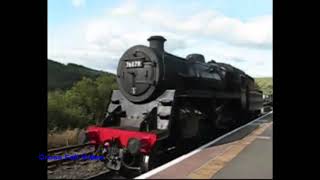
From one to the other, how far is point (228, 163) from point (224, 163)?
0.08m

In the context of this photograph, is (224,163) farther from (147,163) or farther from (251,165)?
(147,163)

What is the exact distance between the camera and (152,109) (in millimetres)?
Result: 10227

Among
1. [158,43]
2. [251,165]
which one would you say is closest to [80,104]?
[158,43]

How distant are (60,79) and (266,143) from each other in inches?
1518

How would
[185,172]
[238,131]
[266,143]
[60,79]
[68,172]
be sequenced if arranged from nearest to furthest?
[185,172] → [68,172] → [266,143] → [238,131] → [60,79]

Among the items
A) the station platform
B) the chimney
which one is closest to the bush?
the chimney

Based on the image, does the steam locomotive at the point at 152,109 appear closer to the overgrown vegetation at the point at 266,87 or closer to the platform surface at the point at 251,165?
the platform surface at the point at 251,165

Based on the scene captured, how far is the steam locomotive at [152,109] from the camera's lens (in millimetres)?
9391

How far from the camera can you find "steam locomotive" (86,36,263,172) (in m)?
9.39

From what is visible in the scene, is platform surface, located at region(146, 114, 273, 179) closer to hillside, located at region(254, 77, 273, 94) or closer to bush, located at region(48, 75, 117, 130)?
bush, located at region(48, 75, 117, 130)
